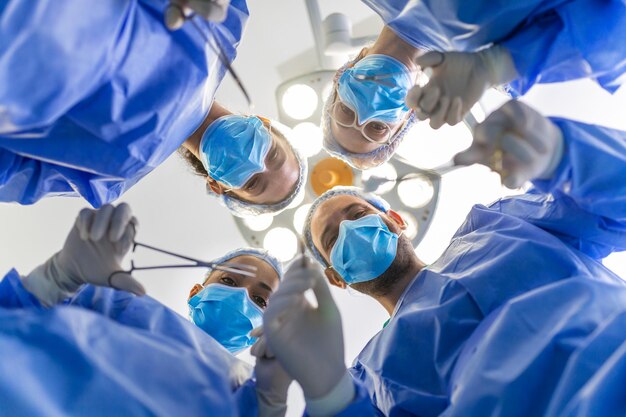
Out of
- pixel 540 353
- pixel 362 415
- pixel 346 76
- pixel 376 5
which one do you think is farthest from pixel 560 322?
pixel 346 76

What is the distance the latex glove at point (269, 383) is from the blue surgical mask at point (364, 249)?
56cm

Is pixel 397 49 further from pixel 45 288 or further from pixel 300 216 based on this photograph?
pixel 45 288

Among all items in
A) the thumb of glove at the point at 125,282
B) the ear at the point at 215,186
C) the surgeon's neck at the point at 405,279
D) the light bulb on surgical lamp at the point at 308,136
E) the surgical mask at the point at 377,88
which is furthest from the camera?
the light bulb on surgical lamp at the point at 308,136

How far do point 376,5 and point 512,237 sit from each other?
2.26 feet

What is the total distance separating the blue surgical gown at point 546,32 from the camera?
1042 millimetres

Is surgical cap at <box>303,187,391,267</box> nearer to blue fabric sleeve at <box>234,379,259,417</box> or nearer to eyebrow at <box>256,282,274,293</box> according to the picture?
eyebrow at <box>256,282,274,293</box>

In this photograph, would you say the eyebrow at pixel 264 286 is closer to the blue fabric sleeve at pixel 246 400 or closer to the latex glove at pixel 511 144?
the blue fabric sleeve at pixel 246 400

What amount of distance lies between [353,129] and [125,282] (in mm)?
Answer: 1029

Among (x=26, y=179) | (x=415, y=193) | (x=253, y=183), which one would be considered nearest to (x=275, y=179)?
(x=253, y=183)

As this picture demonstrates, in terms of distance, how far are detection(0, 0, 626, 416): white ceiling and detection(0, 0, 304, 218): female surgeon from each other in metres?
0.68

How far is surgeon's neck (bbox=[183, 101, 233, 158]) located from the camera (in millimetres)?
1739

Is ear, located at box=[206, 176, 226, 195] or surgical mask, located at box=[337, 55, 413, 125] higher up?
surgical mask, located at box=[337, 55, 413, 125]

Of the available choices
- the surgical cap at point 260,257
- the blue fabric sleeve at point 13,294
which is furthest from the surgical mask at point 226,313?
the blue fabric sleeve at point 13,294

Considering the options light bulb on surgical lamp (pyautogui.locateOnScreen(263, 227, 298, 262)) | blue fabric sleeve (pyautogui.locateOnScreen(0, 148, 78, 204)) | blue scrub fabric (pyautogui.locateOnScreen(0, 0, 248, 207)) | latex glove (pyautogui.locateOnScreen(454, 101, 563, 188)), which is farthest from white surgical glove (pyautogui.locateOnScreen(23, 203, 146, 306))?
light bulb on surgical lamp (pyautogui.locateOnScreen(263, 227, 298, 262))
